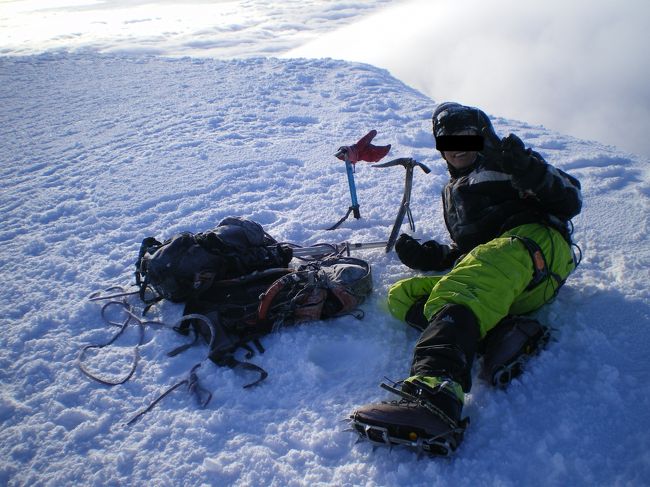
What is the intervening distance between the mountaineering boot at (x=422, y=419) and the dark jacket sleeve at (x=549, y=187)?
93 centimetres

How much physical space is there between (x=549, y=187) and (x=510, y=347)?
71cm

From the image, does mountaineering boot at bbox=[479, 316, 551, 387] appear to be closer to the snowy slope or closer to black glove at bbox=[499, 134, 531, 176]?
the snowy slope

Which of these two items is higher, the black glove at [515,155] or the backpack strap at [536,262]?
the black glove at [515,155]

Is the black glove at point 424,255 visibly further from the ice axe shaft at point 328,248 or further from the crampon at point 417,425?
the crampon at point 417,425

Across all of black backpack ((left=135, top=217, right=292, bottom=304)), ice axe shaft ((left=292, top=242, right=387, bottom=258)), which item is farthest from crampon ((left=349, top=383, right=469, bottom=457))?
ice axe shaft ((left=292, top=242, right=387, bottom=258))

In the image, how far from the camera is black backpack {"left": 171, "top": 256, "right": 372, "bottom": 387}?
2.30 meters

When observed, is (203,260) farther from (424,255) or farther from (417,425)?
(417,425)

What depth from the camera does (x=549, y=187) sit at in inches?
76.4

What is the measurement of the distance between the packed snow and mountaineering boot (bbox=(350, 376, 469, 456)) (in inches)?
3.5

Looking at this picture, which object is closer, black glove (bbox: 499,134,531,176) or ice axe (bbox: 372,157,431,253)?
black glove (bbox: 499,134,531,176)

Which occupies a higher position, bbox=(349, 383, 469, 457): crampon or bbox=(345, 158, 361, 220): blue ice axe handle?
bbox=(349, 383, 469, 457): crampon

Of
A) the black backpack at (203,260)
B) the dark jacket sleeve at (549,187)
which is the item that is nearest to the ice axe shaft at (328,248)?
the black backpack at (203,260)

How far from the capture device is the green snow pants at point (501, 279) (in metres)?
1.81

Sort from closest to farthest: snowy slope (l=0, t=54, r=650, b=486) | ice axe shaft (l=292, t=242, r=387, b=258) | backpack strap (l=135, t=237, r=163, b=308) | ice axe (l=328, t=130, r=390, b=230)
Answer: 1. snowy slope (l=0, t=54, r=650, b=486)
2. backpack strap (l=135, t=237, r=163, b=308)
3. ice axe shaft (l=292, t=242, r=387, b=258)
4. ice axe (l=328, t=130, r=390, b=230)
